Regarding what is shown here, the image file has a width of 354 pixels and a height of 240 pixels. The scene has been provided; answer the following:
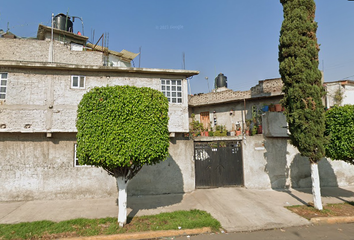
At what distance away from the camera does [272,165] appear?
10.2m

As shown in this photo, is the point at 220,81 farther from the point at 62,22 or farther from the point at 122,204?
the point at 122,204

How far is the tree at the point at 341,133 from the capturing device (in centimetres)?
718

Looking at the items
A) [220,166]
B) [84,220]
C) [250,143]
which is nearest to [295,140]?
[250,143]

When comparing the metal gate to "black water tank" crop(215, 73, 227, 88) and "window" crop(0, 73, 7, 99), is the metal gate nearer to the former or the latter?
"window" crop(0, 73, 7, 99)

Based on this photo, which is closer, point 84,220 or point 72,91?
point 84,220

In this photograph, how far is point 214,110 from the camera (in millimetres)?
17656

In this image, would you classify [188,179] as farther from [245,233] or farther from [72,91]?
[72,91]

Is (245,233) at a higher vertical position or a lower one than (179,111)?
lower

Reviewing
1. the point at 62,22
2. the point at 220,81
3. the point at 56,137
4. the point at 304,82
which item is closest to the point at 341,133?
the point at 304,82

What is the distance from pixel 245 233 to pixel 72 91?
8.84 meters

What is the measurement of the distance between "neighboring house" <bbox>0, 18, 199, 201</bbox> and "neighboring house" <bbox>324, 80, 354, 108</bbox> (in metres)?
9.86

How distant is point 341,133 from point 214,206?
5.45 metres

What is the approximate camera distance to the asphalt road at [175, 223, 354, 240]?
5578mm

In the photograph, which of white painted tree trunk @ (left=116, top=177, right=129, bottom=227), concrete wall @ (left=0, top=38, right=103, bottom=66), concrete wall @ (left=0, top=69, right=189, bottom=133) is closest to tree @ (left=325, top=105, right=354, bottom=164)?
white painted tree trunk @ (left=116, top=177, right=129, bottom=227)
